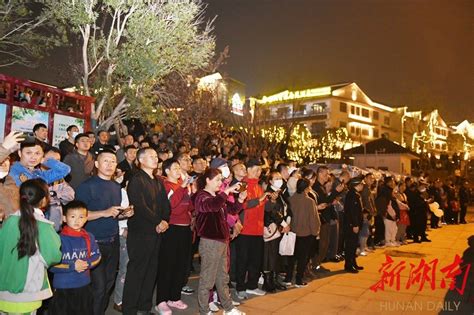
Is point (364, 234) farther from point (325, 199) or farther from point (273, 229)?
point (273, 229)

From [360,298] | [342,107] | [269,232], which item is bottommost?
[360,298]

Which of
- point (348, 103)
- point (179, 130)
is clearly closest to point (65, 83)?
point (179, 130)

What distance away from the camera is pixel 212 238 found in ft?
17.4

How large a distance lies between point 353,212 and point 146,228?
5.16 meters

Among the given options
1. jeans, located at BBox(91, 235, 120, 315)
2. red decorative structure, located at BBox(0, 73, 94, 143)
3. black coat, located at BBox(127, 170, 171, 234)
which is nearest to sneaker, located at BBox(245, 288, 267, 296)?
black coat, located at BBox(127, 170, 171, 234)

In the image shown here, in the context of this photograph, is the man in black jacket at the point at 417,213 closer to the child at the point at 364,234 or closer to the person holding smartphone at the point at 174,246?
the child at the point at 364,234

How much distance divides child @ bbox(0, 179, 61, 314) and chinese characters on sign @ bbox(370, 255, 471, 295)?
566cm

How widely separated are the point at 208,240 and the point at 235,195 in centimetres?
126

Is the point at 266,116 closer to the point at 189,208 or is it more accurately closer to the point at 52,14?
the point at 52,14

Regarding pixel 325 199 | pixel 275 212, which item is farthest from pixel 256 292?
pixel 325 199

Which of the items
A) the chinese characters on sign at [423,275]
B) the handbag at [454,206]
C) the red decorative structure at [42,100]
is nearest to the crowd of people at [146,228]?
the chinese characters on sign at [423,275]

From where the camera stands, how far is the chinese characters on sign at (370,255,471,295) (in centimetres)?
721

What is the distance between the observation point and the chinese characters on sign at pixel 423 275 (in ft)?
A: 23.7

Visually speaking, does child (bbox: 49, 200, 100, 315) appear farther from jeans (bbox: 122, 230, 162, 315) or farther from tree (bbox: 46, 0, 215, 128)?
tree (bbox: 46, 0, 215, 128)
